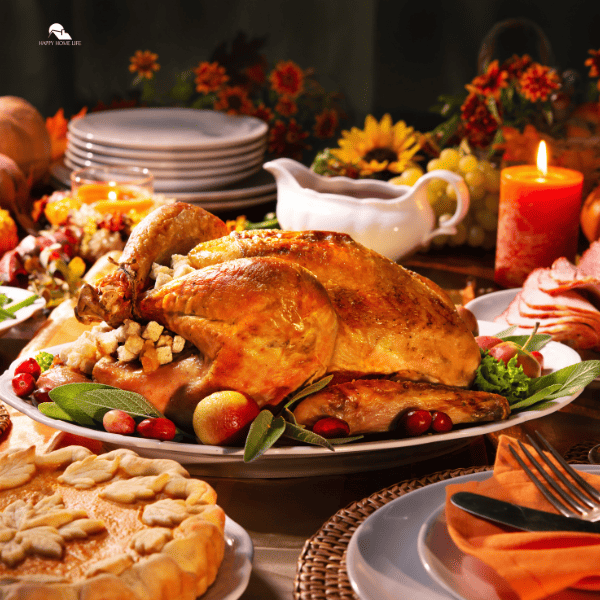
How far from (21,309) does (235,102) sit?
1.73 metres

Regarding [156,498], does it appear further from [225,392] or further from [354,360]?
[354,360]

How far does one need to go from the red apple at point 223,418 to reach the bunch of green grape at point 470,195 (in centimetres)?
112

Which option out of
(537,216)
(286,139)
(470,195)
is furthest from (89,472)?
(286,139)

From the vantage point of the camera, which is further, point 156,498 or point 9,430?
point 9,430

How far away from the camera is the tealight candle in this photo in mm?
1796

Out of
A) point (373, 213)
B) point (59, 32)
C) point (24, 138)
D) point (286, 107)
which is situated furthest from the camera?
point (59, 32)

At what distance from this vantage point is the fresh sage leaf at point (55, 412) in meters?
1.03

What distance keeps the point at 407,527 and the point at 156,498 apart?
25 centimetres

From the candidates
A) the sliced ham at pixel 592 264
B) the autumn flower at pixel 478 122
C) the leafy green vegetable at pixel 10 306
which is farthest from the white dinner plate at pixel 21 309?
the autumn flower at pixel 478 122

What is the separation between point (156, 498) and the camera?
0.79m

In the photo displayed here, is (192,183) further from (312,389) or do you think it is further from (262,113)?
(312,389)

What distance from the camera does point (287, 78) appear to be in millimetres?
3027

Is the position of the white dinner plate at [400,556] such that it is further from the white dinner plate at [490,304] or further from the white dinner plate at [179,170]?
the white dinner plate at [179,170]

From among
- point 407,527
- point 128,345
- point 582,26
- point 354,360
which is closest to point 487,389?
point 354,360
